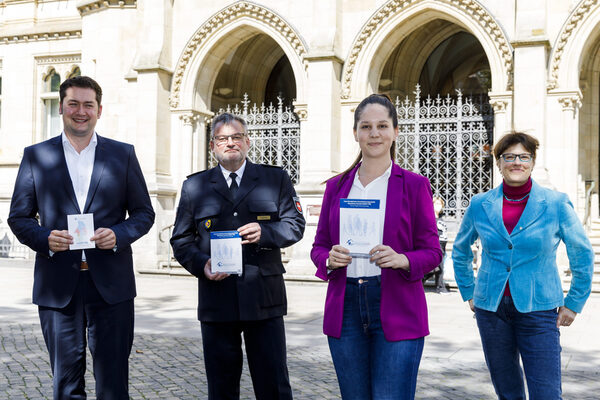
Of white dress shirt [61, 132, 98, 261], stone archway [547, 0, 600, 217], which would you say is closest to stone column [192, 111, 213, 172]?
stone archway [547, 0, 600, 217]

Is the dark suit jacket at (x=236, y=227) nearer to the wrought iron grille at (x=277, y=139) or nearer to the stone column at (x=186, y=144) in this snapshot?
the wrought iron grille at (x=277, y=139)

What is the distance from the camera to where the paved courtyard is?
4.93 meters

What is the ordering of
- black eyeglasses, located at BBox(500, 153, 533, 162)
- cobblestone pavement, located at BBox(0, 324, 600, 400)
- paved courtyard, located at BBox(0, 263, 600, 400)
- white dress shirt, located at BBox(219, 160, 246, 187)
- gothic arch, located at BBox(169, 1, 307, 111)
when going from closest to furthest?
black eyeglasses, located at BBox(500, 153, 533, 162) → white dress shirt, located at BBox(219, 160, 246, 187) → cobblestone pavement, located at BBox(0, 324, 600, 400) → paved courtyard, located at BBox(0, 263, 600, 400) → gothic arch, located at BBox(169, 1, 307, 111)

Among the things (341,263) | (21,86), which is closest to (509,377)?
(341,263)

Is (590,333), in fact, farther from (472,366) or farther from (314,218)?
(314,218)

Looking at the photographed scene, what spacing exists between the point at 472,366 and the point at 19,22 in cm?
1754

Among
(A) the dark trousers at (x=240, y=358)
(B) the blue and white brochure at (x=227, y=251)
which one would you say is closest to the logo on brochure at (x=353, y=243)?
(B) the blue and white brochure at (x=227, y=251)

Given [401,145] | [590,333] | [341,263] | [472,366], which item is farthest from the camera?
[401,145]

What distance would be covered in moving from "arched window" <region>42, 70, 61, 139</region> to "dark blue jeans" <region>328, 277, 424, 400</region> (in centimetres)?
1775

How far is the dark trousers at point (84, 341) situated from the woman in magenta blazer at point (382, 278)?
3.73 feet

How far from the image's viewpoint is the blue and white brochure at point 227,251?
318cm

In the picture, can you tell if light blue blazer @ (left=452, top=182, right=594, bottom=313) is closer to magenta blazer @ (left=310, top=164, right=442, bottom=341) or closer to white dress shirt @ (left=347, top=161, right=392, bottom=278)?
magenta blazer @ (left=310, top=164, right=442, bottom=341)

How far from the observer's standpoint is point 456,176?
42.3 feet

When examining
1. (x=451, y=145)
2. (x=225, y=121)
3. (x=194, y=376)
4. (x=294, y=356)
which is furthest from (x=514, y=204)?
(x=451, y=145)
